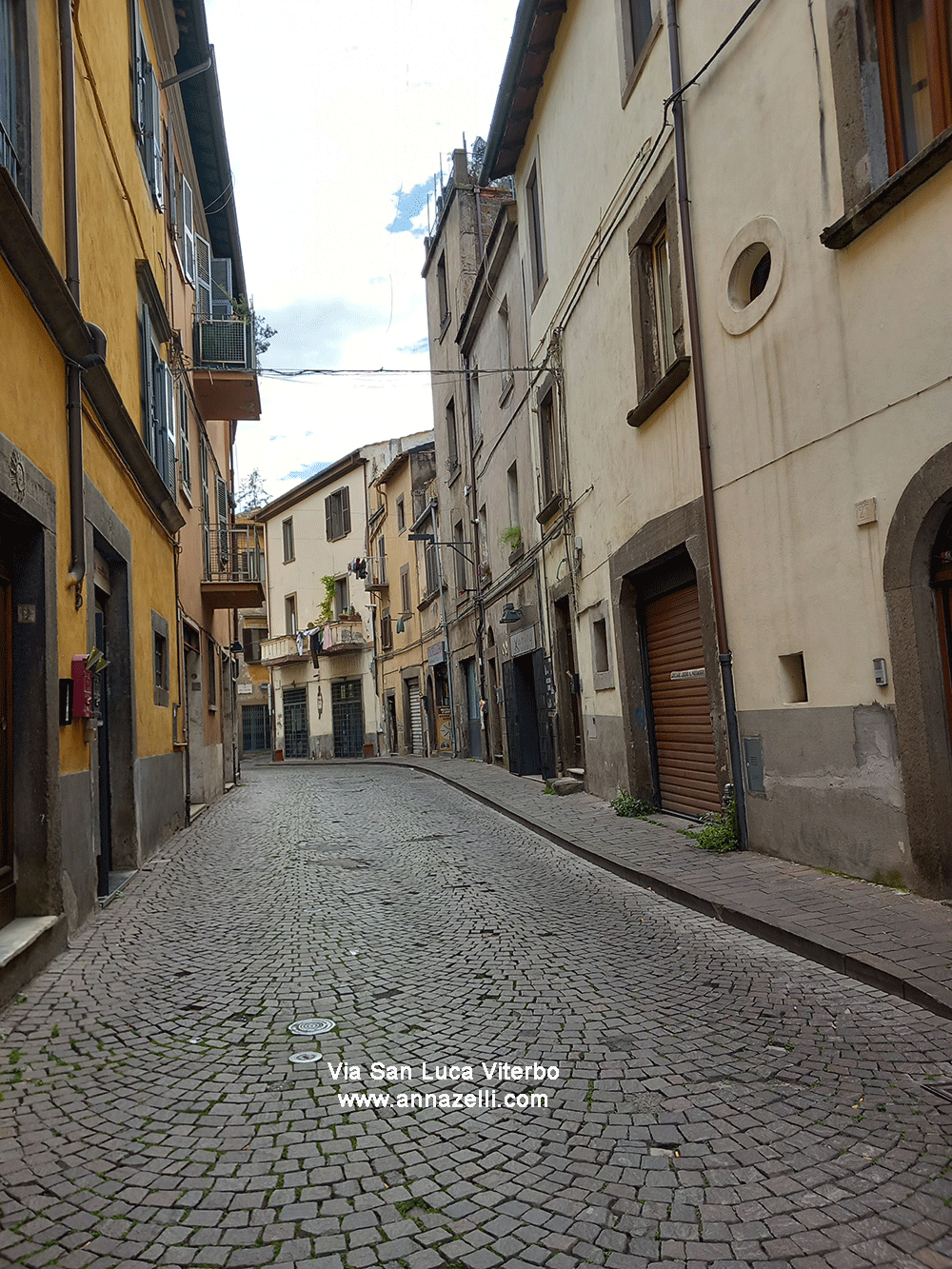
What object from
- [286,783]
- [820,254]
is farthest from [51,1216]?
[286,783]

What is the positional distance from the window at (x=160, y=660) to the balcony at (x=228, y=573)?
478 centimetres

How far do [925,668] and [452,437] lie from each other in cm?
1962

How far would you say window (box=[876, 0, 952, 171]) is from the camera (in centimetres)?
565

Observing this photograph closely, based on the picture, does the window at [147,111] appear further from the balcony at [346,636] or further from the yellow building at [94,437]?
the balcony at [346,636]

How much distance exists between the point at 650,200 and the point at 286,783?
14345mm

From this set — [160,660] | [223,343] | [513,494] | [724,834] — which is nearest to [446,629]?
[513,494]

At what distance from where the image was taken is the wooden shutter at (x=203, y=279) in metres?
15.8

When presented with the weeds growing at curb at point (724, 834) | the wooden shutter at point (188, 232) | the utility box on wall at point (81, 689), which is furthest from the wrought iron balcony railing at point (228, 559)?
the weeds growing at curb at point (724, 834)

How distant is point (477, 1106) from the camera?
322cm

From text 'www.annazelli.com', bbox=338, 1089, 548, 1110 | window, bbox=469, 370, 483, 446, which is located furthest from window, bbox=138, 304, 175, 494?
window, bbox=469, 370, 483, 446

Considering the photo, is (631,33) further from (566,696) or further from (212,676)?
(212,676)

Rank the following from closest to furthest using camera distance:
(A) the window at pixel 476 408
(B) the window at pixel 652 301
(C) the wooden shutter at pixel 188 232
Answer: (B) the window at pixel 652 301
(C) the wooden shutter at pixel 188 232
(A) the window at pixel 476 408

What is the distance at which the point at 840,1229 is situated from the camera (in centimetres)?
239

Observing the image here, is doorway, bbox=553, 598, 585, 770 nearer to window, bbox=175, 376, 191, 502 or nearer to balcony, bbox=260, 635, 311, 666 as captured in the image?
window, bbox=175, 376, 191, 502
